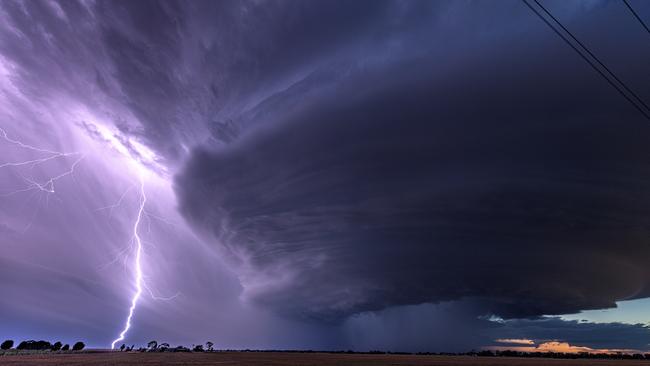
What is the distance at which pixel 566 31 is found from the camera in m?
16.6

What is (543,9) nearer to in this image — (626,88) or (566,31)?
(566,31)

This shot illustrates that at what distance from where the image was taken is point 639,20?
1611cm

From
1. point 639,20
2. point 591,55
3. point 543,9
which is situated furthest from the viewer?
point 591,55

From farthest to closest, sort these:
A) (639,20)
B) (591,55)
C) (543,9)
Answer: (591,55)
(639,20)
(543,9)

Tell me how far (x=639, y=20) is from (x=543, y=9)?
4999 mm

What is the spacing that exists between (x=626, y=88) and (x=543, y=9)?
654 cm

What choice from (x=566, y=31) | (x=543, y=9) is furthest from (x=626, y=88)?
(x=543, y=9)

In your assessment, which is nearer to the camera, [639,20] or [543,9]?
[543,9]

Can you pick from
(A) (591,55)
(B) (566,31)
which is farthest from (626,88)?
(B) (566,31)

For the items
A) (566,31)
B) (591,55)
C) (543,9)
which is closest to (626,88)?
(591,55)

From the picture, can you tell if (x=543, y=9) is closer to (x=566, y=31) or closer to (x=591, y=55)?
(x=566, y=31)

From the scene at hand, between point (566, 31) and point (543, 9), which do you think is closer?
point (543, 9)

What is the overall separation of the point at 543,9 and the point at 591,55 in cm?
439

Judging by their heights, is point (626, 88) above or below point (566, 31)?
below
